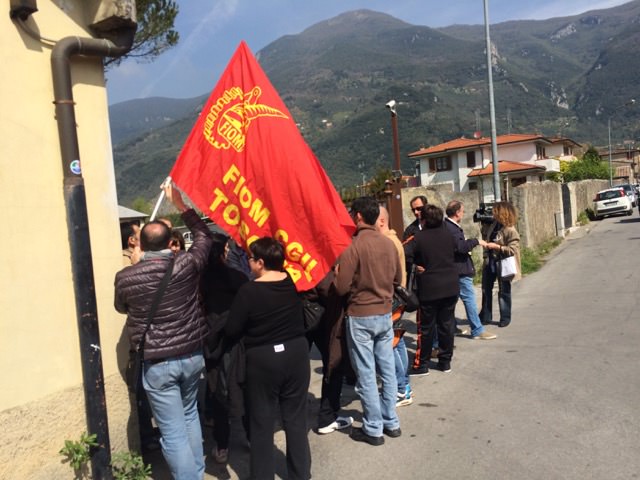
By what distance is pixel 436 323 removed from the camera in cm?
614

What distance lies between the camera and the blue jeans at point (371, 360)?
447cm

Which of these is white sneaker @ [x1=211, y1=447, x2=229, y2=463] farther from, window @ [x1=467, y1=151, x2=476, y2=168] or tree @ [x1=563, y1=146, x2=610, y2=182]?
window @ [x1=467, y1=151, x2=476, y2=168]

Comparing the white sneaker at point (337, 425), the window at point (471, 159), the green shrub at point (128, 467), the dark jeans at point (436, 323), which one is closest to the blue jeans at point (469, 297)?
the dark jeans at point (436, 323)

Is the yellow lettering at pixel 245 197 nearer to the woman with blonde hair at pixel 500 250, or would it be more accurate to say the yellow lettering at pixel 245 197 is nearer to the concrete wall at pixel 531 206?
the woman with blonde hair at pixel 500 250

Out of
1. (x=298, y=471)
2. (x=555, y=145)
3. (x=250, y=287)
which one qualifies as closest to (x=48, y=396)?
(x=250, y=287)

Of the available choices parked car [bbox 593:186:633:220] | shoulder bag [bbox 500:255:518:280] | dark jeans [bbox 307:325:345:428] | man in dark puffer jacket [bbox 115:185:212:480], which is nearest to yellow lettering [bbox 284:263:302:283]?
man in dark puffer jacket [bbox 115:185:212:480]

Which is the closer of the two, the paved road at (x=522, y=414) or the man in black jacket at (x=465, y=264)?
the paved road at (x=522, y=414)

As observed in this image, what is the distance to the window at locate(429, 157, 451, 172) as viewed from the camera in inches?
2395

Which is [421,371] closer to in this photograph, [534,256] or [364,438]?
[364,438]

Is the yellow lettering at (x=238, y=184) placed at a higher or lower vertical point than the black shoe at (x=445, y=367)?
higher

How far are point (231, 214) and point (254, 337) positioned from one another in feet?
3.11

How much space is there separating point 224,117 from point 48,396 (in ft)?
7.31

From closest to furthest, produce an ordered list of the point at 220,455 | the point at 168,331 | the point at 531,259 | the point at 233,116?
the point at 168,331
the point at 233,116
the point at 220,455
the point at 531,259

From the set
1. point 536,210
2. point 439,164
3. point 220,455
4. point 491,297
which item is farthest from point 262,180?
point 439,164
